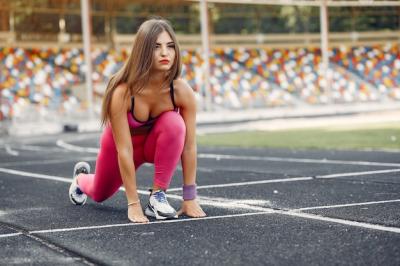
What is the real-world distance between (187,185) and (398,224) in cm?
146

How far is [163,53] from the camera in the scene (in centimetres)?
505

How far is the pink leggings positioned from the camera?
202 inches

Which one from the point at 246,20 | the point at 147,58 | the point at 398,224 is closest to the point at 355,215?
the point at 398,224

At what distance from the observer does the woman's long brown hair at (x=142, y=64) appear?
5.06m

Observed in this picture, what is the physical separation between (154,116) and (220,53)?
124 ft

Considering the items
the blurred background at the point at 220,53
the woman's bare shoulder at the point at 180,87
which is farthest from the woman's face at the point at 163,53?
the blurred background at the point at 220,53

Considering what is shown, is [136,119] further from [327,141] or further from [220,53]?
[220,53]

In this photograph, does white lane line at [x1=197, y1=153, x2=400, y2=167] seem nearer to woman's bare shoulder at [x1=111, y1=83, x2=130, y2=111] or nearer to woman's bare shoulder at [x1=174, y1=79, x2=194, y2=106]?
woman's bare shoulder at [x1=174, y1=79, x2=194, y2=106]

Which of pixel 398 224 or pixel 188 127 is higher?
pixel 188 127

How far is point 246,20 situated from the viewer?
4866cm

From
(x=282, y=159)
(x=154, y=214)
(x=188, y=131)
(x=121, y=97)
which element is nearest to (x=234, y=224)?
(x=154, y=214)

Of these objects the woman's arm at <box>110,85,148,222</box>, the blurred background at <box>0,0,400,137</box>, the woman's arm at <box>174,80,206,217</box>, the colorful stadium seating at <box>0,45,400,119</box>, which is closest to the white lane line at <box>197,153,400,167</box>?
the woman's arm at <box>174,80,206,217</box>

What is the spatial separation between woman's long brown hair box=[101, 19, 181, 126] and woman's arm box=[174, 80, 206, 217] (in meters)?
0.12

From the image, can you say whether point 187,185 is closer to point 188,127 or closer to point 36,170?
point 188,127
